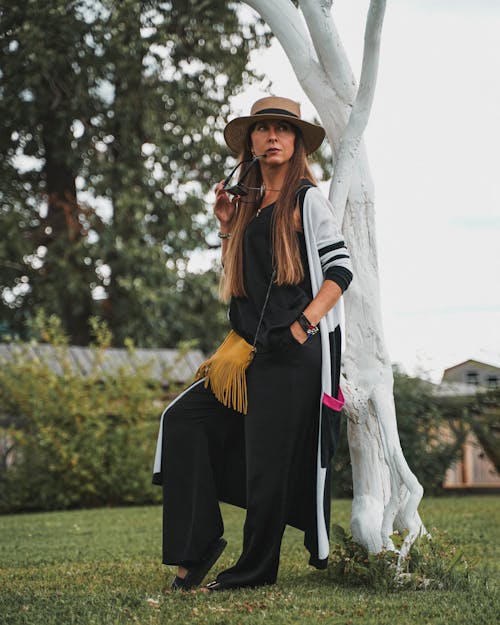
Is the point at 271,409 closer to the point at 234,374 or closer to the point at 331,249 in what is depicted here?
the point at 234,374

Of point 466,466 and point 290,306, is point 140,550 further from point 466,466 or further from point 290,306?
point 466,466

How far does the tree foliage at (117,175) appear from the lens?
1504 centimetres

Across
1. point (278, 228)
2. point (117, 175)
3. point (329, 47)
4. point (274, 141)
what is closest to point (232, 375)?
point (278, 228)

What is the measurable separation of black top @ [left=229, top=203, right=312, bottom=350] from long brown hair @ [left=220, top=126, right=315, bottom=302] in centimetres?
4

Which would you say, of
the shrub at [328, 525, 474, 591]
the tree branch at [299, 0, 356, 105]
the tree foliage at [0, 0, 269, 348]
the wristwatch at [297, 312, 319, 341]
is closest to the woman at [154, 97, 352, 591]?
the wristwatch at [297, 312, 319, 341]

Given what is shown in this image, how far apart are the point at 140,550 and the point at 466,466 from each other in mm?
7744

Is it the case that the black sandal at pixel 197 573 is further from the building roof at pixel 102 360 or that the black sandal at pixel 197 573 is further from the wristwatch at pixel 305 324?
the building roof at pixel 102 360

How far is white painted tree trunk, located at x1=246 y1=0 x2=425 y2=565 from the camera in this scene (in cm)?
439

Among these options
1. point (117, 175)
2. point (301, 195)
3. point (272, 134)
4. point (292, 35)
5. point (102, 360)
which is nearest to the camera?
point (301, 195)

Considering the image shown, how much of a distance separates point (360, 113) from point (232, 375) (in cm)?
145

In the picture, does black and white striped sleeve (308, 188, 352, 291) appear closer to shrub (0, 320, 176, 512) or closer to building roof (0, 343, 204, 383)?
shrub (0, 320, 176, 512)

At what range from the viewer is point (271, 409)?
13.9 ft

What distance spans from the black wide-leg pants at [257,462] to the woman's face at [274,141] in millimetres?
836

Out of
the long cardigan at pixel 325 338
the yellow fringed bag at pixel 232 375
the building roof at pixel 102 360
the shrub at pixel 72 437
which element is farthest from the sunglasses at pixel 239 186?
the building roof at pixel 102 360
